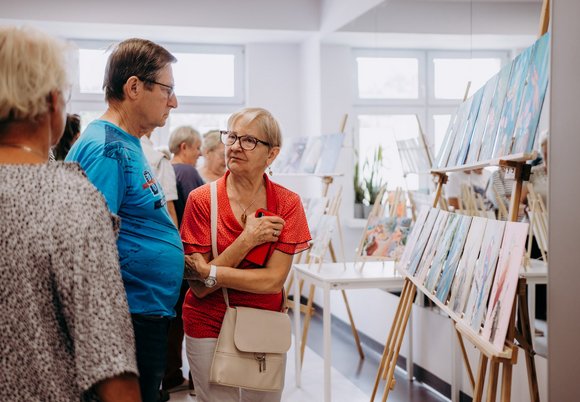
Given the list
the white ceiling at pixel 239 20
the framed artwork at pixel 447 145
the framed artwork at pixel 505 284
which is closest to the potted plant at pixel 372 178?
the white ceiling at pixel 239 20

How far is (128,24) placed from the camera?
6.46 metres

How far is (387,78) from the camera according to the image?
18.8 ft

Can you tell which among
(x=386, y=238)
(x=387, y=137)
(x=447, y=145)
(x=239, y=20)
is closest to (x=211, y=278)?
(x=447, y=145)

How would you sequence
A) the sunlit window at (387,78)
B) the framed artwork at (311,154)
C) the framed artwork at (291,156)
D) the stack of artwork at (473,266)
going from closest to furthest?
the stack of artwork at (473,266) < the framed artwork at (311,154) < the sunlit window at (387,78) < the framed artwork at (291,156)

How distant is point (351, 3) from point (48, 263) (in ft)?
17.5

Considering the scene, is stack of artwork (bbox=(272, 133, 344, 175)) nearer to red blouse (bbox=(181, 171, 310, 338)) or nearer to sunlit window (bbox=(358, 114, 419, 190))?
sunlit window (bbox=(358, 114, 419, 190))

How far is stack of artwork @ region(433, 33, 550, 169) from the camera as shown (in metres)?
1.90

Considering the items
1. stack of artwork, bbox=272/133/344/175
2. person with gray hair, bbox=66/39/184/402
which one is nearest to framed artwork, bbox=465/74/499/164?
person with gray hair, bbox=66/39/184/402

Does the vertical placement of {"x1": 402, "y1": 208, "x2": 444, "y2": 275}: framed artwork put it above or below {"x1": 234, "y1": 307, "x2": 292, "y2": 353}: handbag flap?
above

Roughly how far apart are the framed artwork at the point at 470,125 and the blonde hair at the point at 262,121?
731mm

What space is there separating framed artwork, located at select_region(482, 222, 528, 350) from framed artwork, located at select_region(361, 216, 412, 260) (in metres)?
2.24

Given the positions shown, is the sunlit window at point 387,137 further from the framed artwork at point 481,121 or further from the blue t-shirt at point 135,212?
the blue t-shirt at point 135,212

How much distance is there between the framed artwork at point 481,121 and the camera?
2.38 meters

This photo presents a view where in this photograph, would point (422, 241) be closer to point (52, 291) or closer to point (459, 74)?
point (459, 74)
